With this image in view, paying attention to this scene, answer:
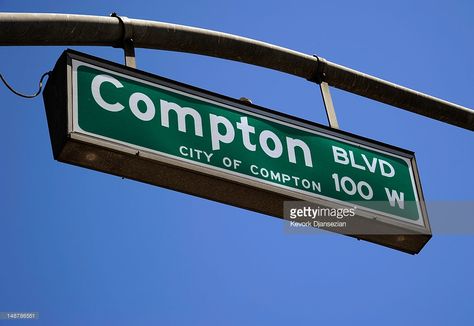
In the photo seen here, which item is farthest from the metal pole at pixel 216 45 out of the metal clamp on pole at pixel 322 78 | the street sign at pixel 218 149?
the street sign at pixel 218 149

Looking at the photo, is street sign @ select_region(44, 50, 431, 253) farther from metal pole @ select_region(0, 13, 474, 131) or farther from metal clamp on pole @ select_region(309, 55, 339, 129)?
metal clamp on pole @ select_region(309, 55, 339, 129)

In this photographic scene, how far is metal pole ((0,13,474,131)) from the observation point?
4383 mm

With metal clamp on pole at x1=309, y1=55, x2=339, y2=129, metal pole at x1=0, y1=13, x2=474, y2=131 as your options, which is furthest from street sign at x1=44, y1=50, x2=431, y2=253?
metal clamp on pole at x1=309, y1=55, x2=339, y2=129

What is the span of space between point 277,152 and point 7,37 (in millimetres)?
1436

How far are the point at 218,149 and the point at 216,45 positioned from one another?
3.21 feet

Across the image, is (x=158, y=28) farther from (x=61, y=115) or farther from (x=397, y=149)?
(x=397, y=149)

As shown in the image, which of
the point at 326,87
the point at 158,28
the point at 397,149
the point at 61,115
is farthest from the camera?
the point at 326,87

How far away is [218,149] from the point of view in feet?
14.7

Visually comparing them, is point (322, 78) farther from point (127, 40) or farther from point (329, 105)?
point (127, 40)

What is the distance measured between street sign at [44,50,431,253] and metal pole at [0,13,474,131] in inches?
8.5

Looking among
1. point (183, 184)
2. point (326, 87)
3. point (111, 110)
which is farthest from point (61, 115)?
point (326, 87)

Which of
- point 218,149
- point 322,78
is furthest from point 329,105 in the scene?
point 218,149

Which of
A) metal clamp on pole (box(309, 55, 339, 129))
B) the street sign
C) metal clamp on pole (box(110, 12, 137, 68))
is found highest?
metal clamp on pole (box(309, 55, 339, 129))

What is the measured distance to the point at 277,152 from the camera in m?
4.71
